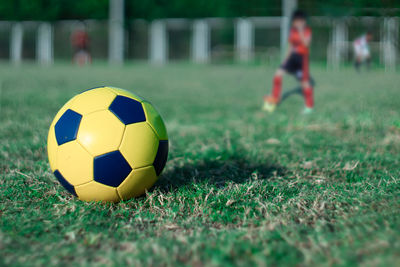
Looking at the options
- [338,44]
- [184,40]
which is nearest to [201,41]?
[184,40]

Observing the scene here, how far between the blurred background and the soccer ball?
23539 mm

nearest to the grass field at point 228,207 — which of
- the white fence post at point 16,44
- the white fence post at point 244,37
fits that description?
the white fence post at point 244,37

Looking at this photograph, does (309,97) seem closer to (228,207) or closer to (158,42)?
(228,207)

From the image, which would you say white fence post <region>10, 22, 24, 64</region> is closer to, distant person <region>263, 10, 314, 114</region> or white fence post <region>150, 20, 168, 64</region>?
white fence post <region>150, 20, 168, 64</region>

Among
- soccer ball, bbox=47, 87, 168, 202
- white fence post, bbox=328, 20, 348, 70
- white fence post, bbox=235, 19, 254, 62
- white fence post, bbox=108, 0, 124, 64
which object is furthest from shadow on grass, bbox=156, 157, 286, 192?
white fence post, bbox=235, 19, 254, 62

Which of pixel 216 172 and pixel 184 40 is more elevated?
pixel 184 40

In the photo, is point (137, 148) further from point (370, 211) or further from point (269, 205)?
point (370, 211)

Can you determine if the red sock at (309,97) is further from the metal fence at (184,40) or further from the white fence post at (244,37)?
the white fence post at (244,37)

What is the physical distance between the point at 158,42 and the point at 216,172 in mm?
26026

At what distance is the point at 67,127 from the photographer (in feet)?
7.60

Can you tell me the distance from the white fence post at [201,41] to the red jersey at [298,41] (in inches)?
852

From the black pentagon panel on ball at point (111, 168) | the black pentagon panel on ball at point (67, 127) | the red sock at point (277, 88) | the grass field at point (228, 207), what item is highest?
the red sock at point (277, 88)

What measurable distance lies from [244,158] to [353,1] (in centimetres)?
310

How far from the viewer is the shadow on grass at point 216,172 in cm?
278
